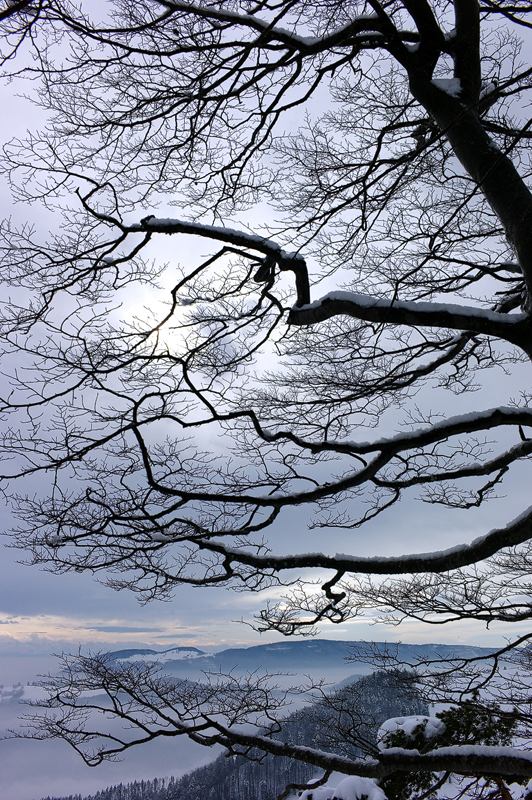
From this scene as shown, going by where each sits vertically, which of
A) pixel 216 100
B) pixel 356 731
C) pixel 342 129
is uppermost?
pixel 342 129

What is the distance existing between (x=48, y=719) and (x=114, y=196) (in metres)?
6.85

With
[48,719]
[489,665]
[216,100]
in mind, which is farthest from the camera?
[48,719]

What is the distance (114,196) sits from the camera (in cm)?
387

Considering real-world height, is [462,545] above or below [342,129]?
below

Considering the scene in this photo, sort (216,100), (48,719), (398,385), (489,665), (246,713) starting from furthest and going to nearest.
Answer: (246,713)
(48,719)
(398,385)
(489,665)
(216,100)

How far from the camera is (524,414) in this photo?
3.72 m

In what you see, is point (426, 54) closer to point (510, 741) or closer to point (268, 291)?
point (268, 291)

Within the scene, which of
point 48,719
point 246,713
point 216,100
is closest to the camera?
point 216,100

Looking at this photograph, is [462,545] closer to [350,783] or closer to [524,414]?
[524,414]

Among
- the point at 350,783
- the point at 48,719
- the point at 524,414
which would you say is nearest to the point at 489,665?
the point at 524,414

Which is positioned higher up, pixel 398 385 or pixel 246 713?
pixel 398 385

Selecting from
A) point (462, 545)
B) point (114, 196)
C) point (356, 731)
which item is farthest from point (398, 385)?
point (356, 731)

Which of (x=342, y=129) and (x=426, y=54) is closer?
(x=426, y=54)

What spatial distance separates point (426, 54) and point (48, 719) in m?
9.13
